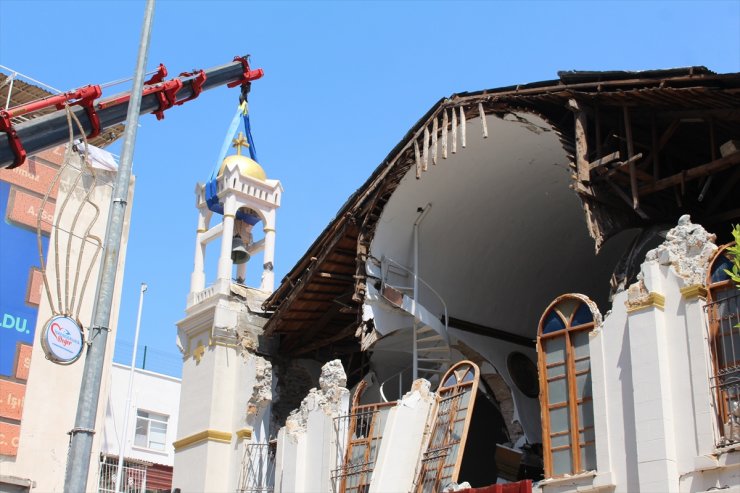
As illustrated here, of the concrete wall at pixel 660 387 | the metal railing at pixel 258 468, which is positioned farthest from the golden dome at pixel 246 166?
the concrete wall at pixel 660 387

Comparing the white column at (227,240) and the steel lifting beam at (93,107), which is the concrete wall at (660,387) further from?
the white column at (227,240)

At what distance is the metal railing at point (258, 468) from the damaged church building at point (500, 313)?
0.20ft

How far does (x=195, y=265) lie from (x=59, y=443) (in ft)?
27.3

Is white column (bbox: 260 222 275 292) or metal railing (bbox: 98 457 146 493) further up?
white column (bbox: 260 222 275 292)

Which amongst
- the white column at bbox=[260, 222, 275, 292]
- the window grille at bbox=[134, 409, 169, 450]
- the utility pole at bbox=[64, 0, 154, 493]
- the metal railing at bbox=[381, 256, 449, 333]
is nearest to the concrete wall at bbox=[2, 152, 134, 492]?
Answer: the white column at bbox=[260, 222, 275, 292]

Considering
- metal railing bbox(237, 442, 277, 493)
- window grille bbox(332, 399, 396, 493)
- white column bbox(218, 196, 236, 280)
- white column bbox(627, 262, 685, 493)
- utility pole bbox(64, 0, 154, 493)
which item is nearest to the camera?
utility pole bbox(64, 0, 154, 493)

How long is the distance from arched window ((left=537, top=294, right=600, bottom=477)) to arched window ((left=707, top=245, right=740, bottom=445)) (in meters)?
2.31

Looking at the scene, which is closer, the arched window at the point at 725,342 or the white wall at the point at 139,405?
the arched window at the point at 725,342

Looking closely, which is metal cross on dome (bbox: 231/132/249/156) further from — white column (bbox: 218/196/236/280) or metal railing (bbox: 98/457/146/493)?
metal railing (bbox: 98/457/146/493)

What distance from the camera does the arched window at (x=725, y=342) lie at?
1591 cm

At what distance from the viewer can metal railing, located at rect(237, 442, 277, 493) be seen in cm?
2647

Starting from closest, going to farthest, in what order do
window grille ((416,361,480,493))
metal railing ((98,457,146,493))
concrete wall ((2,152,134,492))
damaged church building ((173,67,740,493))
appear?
damaged church building ((173,67,740,493)) < window grille ((416,361,480,493)) < concrete wall ((2,152,134,492)) < metal railing ((98,457,146,493))

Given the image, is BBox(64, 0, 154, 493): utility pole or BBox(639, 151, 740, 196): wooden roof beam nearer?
BBox(64, 0, 154, 493): utility pole

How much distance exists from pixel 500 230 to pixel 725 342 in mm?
9707
